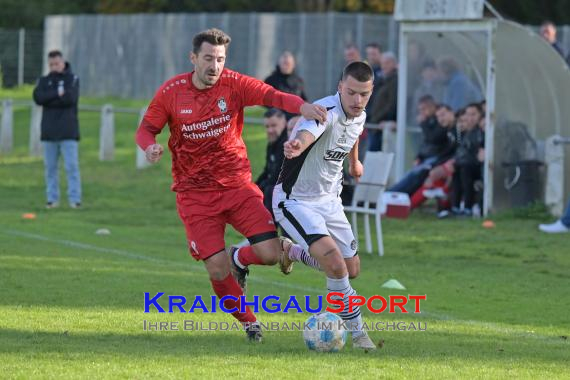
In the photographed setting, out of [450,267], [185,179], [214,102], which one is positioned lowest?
[450,267]

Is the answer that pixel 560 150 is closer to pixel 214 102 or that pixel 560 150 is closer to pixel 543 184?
pixel 543 184

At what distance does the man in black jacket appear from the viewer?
1941cm

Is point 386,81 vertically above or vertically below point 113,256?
above

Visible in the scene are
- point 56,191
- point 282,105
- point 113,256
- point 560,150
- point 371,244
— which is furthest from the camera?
point 56,191

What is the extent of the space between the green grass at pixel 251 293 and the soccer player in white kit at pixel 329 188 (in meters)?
0.58

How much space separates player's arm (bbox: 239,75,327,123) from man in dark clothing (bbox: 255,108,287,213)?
163 inches

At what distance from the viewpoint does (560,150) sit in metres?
18.5

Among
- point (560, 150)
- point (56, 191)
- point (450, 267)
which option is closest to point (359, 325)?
point (450, 267)

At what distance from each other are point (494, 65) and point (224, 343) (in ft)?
35.9

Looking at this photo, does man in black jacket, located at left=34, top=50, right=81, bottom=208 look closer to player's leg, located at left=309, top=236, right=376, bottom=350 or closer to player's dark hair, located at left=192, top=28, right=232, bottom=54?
Result: player's dark hair, located at left=192, top=28, right=232, bottom=54

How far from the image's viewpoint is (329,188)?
A: 918 centimetres

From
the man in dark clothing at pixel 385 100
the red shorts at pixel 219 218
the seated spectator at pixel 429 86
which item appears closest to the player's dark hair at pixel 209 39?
the red shorts at pixel 219 218

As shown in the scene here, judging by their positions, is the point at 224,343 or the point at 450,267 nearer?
the point at 224,343

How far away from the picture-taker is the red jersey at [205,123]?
29.7 ft
